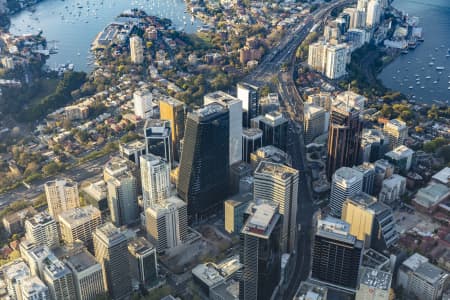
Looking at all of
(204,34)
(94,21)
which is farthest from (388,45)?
(94,21)

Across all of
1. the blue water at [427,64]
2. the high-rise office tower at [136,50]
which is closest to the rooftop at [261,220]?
the blue water at [427,64]

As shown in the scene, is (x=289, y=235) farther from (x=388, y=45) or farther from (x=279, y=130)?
(x=388, y=45)

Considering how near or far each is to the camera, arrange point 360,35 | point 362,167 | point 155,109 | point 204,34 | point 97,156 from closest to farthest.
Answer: point 362,167, point 97,156, point 155,109, point 360,35, point 204,34

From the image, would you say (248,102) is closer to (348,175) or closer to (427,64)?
(348,175)

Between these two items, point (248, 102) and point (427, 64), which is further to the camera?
point (427, 64)

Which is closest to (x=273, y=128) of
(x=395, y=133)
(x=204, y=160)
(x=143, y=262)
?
(x=204, y=160)

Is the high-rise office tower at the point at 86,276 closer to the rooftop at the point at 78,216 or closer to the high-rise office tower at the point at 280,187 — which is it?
the rooftop at the point at 78,216

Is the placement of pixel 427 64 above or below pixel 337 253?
below
